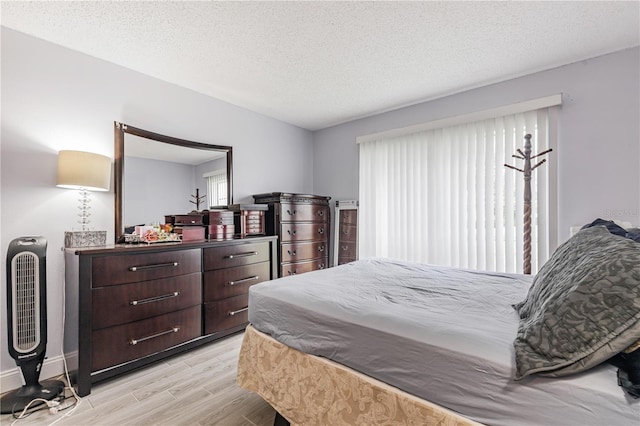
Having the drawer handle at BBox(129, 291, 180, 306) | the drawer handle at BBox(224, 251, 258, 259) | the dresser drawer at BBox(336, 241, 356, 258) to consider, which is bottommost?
the drawer handle at BBox(129, 291, 180, 306)

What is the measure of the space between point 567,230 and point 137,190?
3860 millimetres

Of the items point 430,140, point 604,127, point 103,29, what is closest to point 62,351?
point 103,29

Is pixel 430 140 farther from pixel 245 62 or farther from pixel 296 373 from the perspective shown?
pixel 296 373

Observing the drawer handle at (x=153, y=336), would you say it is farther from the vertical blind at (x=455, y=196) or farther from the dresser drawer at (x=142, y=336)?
the vertical blind at (x=455, y=196)

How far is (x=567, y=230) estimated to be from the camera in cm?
255

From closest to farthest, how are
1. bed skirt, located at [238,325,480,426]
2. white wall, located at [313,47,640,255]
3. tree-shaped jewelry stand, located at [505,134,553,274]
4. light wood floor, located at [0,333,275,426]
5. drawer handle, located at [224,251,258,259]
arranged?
bed skirt, located at [238,325,480,426]
light wood floor, located at [0,333,275,426]
white wall, located at [313,47,640,255]
tree-shaped jewelry stand, located at [505,134,553,274]
drawer handle, located at [224,251,258,259]

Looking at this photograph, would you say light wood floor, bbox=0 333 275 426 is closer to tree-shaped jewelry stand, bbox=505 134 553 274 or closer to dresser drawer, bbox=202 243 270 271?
dresser drawer, bbox=202 243 270 271

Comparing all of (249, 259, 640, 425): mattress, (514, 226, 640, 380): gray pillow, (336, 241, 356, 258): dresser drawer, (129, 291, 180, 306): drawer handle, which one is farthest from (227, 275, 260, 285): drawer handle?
(514, 226, 640, 380): gray pillow

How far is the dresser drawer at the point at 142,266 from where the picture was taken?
6.40ft

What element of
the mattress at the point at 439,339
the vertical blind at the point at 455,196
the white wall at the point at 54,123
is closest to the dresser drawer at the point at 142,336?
the white wall at the point at 54,123

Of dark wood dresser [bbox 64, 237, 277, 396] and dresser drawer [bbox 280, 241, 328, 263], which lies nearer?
dark wood dresser [bbox 64, 237, 277, 396]

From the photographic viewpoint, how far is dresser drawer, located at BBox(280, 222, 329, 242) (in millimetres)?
3500

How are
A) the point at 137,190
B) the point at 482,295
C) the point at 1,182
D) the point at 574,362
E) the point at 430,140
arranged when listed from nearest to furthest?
1. the point at 574,362
2. the point at 482,295
3. the point at 1,182
4. the point at 137,190
5. the point at 430,140

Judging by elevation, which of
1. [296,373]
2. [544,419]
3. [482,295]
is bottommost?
[296,373]
